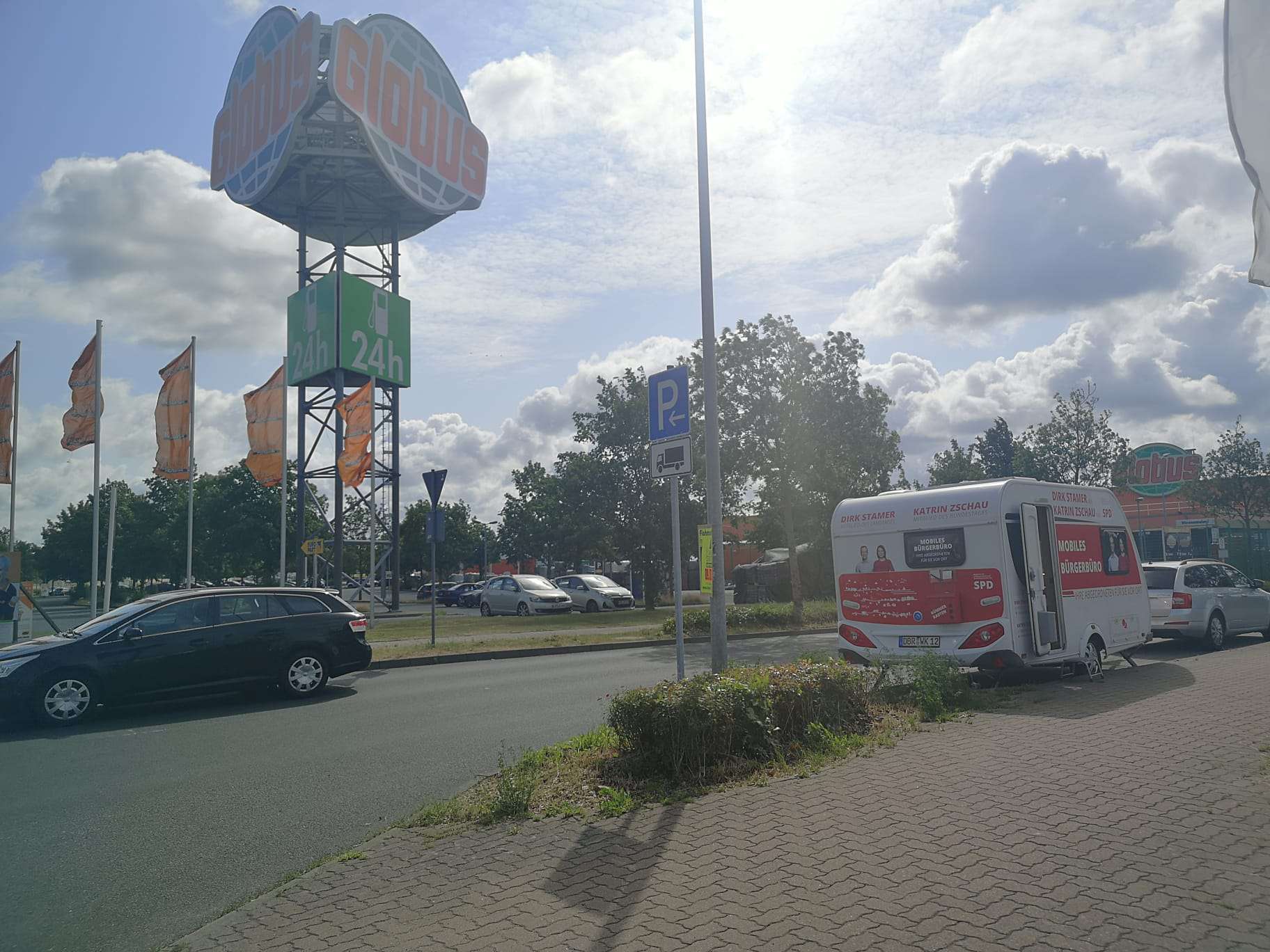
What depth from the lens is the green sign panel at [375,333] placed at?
113 ft

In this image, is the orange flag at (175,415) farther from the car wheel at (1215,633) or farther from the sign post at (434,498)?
the car wheel at (1215,633)

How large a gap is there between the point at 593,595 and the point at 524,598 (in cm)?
329

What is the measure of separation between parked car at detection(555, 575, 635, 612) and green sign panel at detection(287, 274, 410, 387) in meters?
10.2

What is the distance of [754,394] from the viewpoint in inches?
1047

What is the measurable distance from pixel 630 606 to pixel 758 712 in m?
31.2

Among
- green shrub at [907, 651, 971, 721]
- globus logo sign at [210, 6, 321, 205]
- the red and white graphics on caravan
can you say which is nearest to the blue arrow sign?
green shrub at [907, 651, 971, 721]

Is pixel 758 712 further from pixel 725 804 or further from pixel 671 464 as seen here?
pixel 671 464

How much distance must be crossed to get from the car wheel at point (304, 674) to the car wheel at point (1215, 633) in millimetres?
14272

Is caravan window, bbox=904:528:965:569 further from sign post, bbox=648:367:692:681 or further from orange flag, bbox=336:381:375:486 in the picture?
orange flag, bbox=336:381:375:486

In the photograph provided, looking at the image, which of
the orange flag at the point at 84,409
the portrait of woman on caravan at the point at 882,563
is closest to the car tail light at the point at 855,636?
the portrait of woman on caravan at the point at 882,563

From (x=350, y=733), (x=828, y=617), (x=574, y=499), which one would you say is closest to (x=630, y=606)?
(x=574, y=499)

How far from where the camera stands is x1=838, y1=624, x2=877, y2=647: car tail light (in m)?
11.6

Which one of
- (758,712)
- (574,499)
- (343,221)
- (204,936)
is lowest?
(204,936)

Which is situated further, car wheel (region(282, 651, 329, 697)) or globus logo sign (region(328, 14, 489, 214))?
globus logo sign (region(328, 14, 489, 214))
